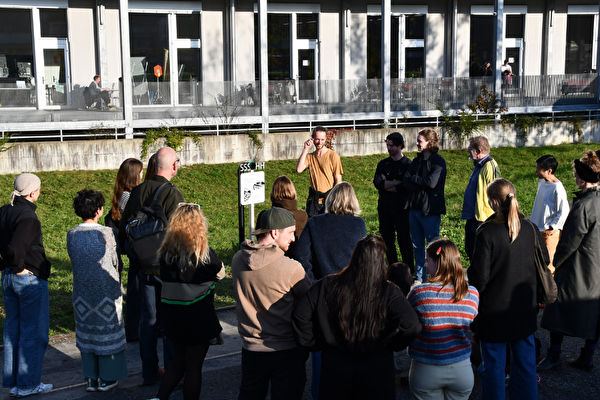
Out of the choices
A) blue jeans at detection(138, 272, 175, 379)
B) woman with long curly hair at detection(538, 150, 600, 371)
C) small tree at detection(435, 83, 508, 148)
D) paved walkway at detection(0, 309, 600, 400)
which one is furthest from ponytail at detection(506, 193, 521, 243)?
small tree at detection(435, 83, 508, 148)

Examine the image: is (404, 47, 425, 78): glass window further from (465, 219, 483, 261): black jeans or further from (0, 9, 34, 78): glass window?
(465, 219, 483, 261): black jeans

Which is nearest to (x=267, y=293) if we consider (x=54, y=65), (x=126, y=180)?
(x=126, y=180)

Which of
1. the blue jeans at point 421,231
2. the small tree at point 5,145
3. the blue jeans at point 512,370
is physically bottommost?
the blue jeans at point 512,370

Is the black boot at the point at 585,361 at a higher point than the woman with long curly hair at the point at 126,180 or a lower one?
lower

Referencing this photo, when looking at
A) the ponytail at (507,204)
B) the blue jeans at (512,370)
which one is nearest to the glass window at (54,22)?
the ponytail at (507,204)

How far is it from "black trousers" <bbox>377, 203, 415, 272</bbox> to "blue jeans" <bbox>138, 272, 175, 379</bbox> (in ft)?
11.6

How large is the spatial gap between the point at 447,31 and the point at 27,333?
20.9 metres

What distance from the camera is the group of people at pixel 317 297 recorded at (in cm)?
357

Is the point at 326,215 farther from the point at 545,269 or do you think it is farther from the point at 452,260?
the point at 545,269

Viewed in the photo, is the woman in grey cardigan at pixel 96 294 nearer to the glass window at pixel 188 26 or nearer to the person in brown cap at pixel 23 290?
the person in brown cap at pixel 23 290

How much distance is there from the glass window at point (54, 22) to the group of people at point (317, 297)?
14867 millimetres

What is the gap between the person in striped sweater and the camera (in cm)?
390

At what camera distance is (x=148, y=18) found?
792 inches

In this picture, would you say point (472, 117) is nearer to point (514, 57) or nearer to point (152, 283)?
point (514, 57)
